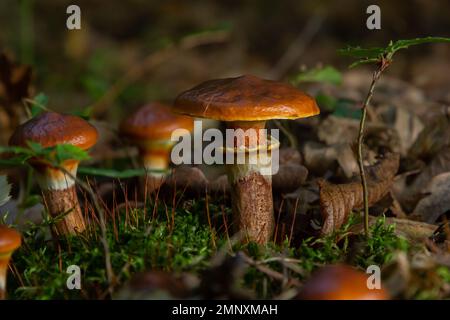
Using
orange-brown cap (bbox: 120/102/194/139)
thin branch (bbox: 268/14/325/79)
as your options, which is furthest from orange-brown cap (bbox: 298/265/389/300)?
thin branch (bbox: 268/14/325/79)

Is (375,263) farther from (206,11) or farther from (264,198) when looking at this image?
(206,11)

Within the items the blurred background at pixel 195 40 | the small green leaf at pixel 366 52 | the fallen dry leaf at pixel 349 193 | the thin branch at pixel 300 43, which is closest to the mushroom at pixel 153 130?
the fallen dry leaf at pixel 349 193

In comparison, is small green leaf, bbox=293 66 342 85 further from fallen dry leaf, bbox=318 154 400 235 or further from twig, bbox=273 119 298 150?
fallen dry leaf, bbox=318 154 400 235

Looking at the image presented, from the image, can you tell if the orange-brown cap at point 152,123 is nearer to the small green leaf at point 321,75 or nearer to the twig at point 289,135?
the twig at point 289,135
